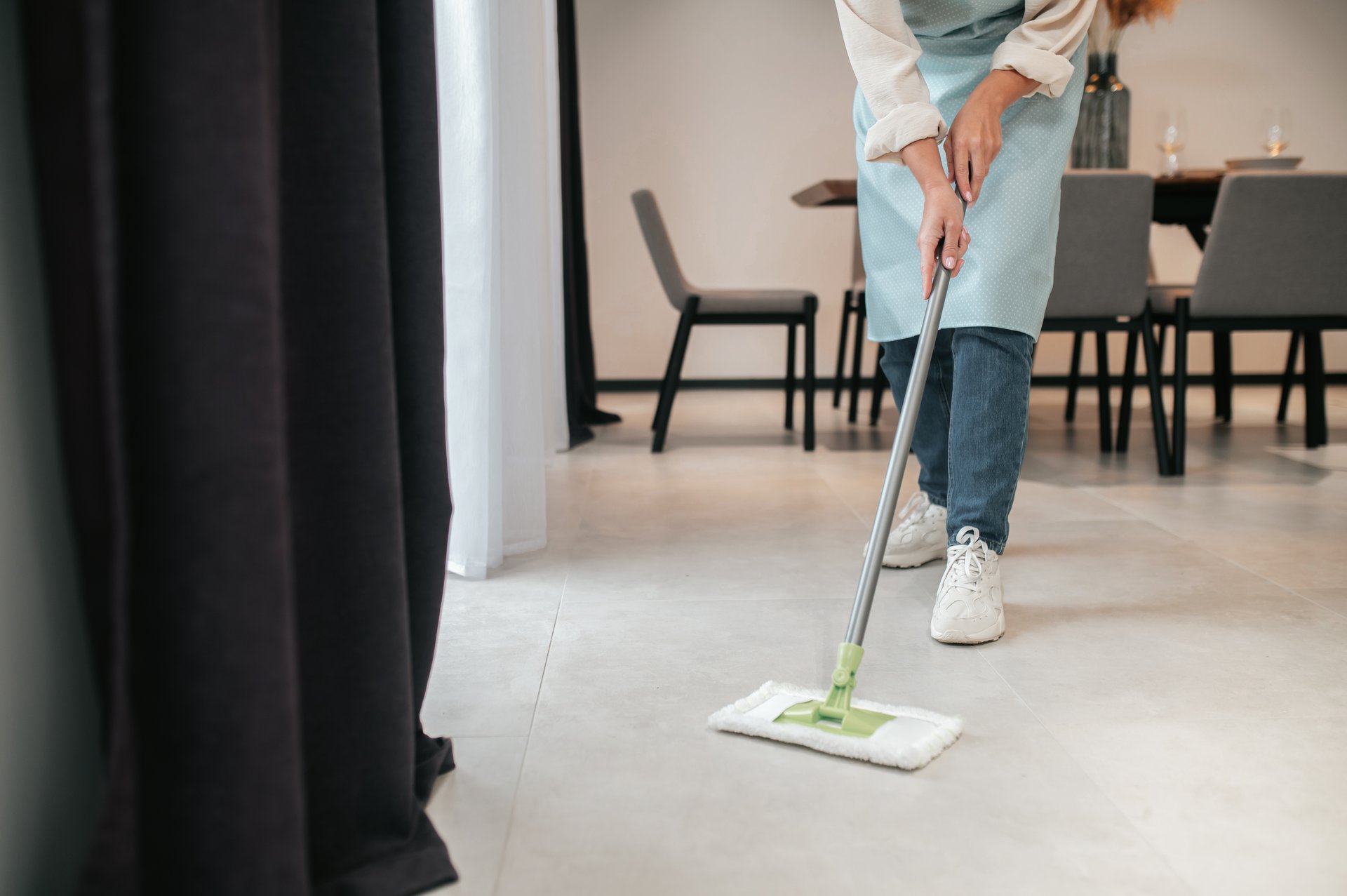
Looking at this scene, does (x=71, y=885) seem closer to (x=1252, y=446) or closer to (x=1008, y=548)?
(x=1008, y=548)

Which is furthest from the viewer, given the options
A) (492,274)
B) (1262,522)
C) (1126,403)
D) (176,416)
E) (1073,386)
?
(1073,386)

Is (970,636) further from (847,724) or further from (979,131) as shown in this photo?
(979,131)

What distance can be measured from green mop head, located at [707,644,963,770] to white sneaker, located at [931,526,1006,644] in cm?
26

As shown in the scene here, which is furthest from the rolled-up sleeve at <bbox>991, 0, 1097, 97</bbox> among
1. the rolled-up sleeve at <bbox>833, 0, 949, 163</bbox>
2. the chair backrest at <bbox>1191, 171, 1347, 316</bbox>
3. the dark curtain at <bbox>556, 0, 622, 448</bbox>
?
the dark curtain at <bbox>556, 0, 622, 448</bbox>

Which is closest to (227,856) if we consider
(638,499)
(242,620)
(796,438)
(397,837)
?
(242,620)

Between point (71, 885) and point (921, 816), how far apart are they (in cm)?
60

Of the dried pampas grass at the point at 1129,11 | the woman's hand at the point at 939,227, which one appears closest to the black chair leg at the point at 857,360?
the dried pampas grass at the point at 1129,11

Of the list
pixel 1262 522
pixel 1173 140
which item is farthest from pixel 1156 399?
pixel 1173 140

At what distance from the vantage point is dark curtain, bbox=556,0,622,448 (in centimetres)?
330

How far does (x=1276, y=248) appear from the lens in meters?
2.48

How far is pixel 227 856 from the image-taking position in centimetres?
53

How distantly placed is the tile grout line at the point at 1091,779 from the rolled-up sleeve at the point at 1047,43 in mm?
726

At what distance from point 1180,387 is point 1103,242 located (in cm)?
41

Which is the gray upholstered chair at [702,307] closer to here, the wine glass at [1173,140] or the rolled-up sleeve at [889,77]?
the wine glass at [1173,140]
